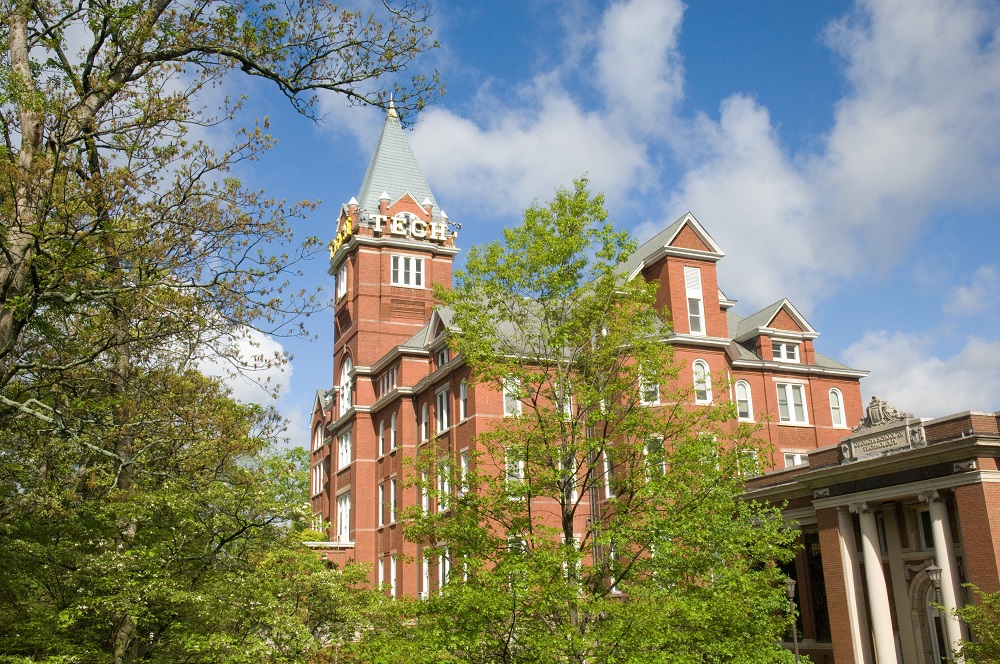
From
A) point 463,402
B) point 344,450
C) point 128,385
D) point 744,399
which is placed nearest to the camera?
point 128,385

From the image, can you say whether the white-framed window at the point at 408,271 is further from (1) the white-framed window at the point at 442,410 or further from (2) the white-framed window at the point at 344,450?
(1) the white-framed window at the point at 442,410

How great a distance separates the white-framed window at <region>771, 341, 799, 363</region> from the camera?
4700 cm

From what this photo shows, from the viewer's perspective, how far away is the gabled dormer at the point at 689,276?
4075 centimetres

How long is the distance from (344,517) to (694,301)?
2570 cm

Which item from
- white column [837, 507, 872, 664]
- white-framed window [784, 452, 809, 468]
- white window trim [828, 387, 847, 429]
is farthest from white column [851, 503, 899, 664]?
white window trim [828, 387, 847, 429]

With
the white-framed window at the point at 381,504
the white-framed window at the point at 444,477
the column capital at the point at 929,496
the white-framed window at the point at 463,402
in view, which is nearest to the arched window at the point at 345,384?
the white-framed window at the point at 381,504

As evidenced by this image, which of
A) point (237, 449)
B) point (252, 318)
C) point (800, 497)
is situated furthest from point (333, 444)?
point (252, 318)

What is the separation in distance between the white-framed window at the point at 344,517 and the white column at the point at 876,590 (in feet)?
99.4

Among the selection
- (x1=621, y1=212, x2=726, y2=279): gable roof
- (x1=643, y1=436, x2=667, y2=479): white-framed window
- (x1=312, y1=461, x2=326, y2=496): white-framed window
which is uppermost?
(x1=621, y1=212, x2=726, y2=279): gable roof

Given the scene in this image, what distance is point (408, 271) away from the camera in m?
56.8

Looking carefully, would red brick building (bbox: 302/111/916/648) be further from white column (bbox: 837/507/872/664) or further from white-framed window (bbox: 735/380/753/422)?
white column (bbox: 837/507/872/664)

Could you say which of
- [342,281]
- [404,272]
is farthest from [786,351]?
[342,281]

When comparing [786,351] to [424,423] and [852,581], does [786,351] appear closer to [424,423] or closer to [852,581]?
[852,581]

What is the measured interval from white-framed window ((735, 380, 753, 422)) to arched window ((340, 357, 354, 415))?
2327 cm
